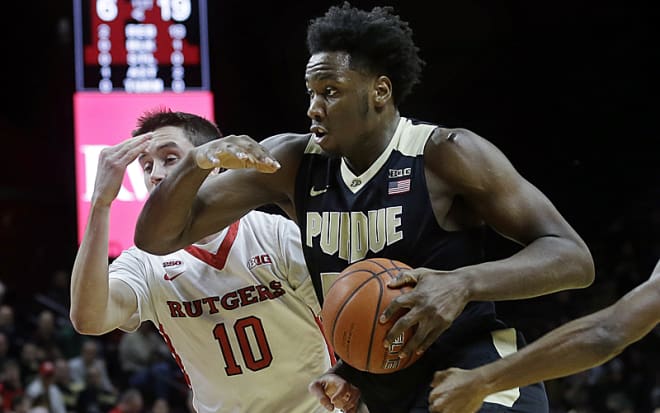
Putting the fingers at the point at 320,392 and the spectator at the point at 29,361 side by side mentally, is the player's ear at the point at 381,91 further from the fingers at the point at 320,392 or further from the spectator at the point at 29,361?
the spectator at the point at 29,361

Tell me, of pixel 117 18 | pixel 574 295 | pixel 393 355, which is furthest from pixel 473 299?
pixel 574 295

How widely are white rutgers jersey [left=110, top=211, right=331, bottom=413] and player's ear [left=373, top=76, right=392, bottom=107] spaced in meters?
0.86

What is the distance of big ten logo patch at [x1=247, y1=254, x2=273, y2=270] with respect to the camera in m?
3.97

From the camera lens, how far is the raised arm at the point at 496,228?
9.24 feet

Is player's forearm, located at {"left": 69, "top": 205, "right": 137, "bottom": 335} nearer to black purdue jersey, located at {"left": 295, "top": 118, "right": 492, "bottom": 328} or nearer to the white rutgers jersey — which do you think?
the white rutgers jersey

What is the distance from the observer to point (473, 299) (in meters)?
2.90

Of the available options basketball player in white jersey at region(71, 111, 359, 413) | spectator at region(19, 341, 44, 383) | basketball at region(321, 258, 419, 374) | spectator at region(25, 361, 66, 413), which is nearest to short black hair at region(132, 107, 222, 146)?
basketball player in white jersey at region(71, 111, 359, 413)

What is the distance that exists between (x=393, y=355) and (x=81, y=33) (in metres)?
8.13

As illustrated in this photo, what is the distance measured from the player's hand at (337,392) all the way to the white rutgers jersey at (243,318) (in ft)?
2.12

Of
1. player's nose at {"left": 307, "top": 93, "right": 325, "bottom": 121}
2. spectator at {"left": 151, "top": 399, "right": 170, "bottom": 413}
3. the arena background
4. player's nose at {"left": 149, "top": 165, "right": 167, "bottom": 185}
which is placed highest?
player's nose at {"left": 307, "top": 93, "right": 325, "bottom": 121}

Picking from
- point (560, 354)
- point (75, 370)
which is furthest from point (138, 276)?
point (75, 370)

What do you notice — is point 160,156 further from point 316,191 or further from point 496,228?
point 496,228

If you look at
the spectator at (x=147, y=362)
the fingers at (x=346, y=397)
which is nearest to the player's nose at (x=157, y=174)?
the fingers at (x=346, y=397)

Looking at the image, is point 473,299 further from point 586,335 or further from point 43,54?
point 43,54
